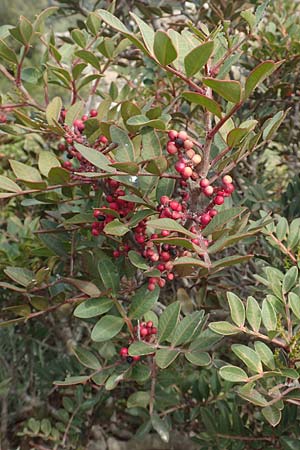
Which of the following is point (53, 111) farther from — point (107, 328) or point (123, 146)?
point (107, 328)

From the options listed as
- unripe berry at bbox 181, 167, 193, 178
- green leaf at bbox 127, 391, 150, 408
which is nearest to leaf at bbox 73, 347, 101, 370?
green leaf at bbox 127, 391, 150, 408

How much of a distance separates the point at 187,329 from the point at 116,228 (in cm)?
17

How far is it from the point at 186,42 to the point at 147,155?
0.47 feet

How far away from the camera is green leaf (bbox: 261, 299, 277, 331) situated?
2.30 feet

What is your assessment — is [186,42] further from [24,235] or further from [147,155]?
[24,235]

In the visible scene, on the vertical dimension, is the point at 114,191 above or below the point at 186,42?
below

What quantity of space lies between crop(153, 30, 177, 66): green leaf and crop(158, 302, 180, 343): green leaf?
32cm

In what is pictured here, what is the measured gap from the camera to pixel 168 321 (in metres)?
0.76

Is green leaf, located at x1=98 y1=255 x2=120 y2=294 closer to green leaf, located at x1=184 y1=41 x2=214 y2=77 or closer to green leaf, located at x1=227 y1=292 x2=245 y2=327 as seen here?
green leaf, located at x1=227 y1=292 x2=245 y2=327

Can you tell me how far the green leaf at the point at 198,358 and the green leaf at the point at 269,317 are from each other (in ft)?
0.29

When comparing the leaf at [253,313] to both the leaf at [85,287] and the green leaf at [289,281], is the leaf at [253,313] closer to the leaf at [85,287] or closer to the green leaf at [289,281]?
the green leaf at [289,281]

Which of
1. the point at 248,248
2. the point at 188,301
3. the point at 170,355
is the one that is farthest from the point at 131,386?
the point at 170,355

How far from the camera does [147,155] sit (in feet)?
2.31

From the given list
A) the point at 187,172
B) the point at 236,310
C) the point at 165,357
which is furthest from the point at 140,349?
the point at 187,172
